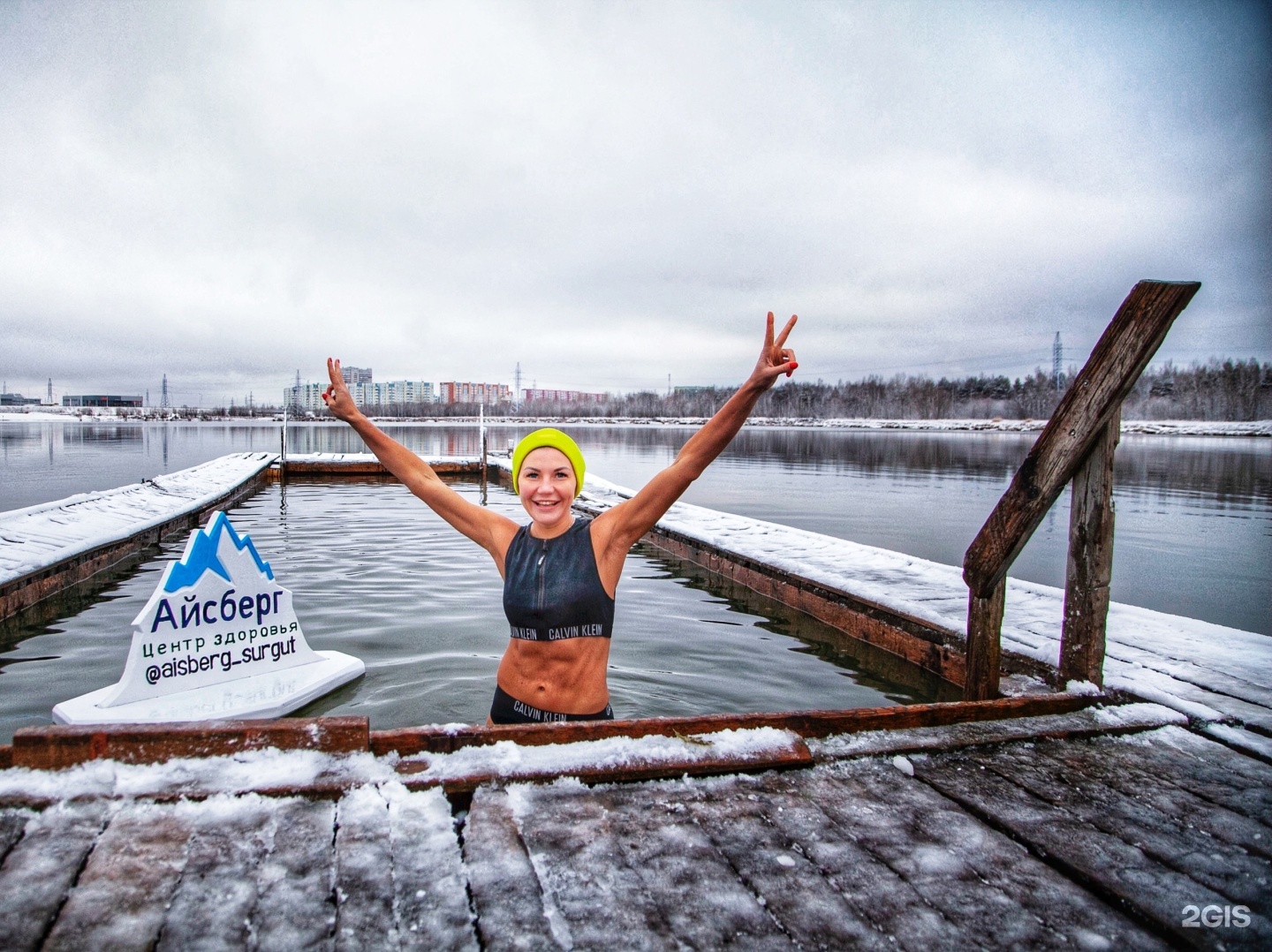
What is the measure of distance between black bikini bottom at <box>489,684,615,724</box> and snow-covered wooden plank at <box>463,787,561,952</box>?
98cm

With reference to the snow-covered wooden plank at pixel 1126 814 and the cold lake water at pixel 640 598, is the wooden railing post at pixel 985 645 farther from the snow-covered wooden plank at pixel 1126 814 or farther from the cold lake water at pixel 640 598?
the cold lake water at pixel 640 598

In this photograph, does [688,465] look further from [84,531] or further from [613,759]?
[84,531]

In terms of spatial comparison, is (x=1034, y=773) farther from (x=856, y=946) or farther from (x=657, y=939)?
(x=657, y=939)

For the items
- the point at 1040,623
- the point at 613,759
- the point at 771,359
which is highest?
the point at 771,359

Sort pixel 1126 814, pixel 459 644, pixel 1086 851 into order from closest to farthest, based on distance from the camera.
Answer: pixel 1086 851, pixel 1126 814, pixel 459 644

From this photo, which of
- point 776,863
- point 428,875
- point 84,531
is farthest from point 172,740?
point 84,531

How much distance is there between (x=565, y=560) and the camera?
354 cm

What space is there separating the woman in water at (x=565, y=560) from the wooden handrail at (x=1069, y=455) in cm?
155

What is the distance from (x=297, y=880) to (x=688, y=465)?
2.15 meters

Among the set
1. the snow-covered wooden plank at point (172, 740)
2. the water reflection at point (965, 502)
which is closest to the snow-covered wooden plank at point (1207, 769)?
the snow-covered wooden plank at point (172, 740)

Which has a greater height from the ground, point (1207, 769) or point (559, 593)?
point (559, 593)

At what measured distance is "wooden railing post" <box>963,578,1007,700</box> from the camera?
163 inches

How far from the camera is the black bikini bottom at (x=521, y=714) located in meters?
3.56

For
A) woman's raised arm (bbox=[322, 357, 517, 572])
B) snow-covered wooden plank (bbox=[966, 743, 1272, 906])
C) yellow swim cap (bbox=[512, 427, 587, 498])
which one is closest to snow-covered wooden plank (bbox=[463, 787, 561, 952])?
woman's raised arm (bbox=[322, 357, 517, 572])
